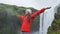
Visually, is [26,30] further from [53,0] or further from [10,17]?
[53,0]

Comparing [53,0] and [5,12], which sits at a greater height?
[53,0]

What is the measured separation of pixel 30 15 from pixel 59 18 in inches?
95.7

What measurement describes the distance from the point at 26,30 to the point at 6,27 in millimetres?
497

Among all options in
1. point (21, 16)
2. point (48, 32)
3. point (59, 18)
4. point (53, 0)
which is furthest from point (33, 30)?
point (59, 18)

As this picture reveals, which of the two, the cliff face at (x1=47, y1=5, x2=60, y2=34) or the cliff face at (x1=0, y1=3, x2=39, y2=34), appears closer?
the cliff face at (x1=0, y1=3, x2=39, y2=34)

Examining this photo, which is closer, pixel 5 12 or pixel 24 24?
pixel 24 24

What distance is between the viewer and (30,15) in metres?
4.32

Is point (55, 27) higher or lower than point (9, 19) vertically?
lower

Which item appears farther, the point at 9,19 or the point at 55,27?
the point at 55,27

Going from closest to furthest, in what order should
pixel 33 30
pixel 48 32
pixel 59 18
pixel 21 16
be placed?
pixel 21 16 < pixel 33 30 < pixel 48 32 < pixel 59 18

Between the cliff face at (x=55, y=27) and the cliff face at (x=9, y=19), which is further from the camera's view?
the cliff face at (x=55, y=27)

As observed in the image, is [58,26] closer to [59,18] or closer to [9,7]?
[59,18]

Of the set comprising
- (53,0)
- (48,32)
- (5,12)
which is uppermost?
(53,0)

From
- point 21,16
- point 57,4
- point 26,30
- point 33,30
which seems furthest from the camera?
point 57,4
